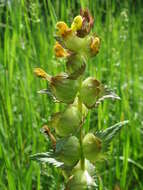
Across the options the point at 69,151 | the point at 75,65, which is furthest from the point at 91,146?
the point at 75,65

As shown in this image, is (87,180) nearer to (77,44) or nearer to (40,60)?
(77,44)

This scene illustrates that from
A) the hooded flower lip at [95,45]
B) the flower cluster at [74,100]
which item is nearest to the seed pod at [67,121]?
the flower cluster at [74,100]

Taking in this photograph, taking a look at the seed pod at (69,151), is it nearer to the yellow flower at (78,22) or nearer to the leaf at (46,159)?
the leaf at (46,159)

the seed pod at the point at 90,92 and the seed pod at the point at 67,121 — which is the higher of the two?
the seed pod at the point at 90,92

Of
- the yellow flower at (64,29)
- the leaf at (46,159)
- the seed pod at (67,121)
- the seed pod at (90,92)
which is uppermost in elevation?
the yellow flower at (64,29)

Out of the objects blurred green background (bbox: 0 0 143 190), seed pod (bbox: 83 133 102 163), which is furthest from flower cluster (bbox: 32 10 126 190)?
blurred green background (bbox: 0 0 143 190)

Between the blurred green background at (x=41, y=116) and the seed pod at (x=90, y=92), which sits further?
the blurred green background at (x=41, y=116)

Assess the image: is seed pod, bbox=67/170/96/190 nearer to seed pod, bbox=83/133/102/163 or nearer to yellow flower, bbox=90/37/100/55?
seed pod, bbox=83/133/102/163

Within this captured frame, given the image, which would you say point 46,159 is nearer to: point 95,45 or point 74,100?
point 74,100

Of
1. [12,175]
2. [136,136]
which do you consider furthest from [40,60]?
[12,175]
